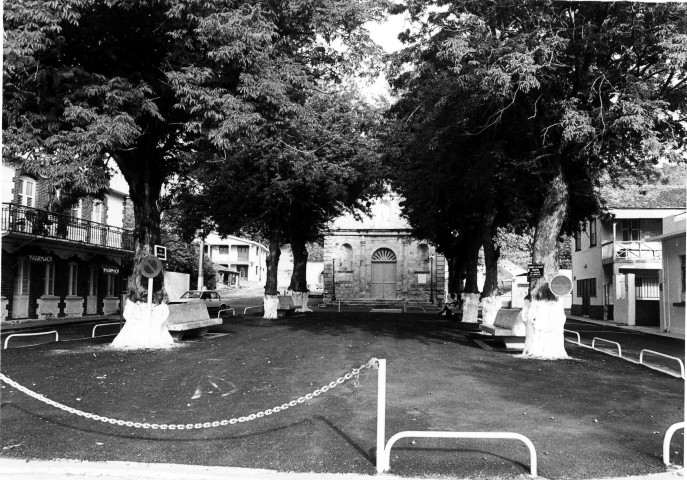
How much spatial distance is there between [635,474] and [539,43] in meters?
8.94

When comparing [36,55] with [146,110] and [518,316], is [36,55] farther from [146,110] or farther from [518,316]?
[518,316]

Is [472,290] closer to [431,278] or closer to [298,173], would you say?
[298,173]

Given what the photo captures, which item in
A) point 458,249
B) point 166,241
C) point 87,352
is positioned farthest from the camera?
point 166,241

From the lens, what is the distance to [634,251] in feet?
111

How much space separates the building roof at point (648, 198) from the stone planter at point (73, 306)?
86.2ft

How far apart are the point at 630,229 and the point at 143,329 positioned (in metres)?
28.0

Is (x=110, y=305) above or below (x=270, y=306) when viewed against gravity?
below

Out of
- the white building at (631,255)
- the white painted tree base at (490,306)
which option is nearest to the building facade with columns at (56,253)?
the white painted tree base at (490,306)

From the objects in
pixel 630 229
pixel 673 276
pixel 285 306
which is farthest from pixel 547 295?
pixel 630 229

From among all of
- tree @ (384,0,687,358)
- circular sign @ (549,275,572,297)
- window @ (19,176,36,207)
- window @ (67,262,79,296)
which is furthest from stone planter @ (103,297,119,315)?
circular sign @ (549,275,572,297)

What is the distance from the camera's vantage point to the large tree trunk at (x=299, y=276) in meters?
36.0

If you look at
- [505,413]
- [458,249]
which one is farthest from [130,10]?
[458,249]

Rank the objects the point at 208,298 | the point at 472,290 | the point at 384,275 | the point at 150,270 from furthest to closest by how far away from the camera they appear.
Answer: the point at 384,275
the point at 208,298
the point at 472,290
the point at 150,270

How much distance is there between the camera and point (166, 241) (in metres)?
50.5
